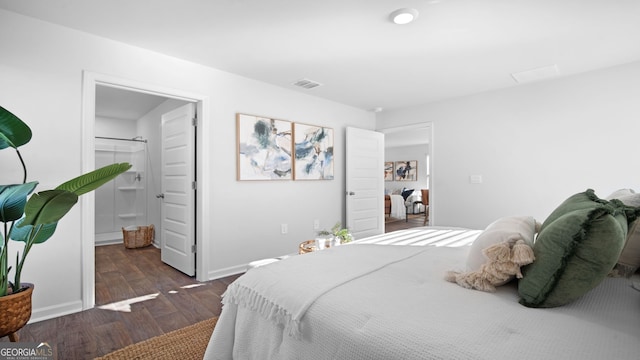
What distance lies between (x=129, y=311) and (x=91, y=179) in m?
1.27

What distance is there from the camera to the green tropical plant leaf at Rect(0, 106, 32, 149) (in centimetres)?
173

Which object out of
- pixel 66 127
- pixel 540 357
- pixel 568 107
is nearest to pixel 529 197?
pixel 568 107

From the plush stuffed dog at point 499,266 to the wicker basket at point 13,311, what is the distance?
2263mm

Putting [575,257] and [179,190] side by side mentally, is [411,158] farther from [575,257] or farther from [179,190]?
[575,257]

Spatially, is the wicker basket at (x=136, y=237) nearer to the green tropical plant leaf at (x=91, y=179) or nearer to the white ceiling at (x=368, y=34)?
the white ceiling at (x=368, y=34)

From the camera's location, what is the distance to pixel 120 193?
5570 millimetres

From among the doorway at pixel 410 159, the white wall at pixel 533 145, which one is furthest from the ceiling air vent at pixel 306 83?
the doorway at pixel 410 159

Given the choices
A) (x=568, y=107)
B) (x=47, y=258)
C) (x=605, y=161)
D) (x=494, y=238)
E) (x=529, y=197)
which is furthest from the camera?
(x=529, y=197)

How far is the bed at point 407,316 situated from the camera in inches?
31.8

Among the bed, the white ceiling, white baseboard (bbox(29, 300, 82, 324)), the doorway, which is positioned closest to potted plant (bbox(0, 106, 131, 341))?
white baseboard (bbox(29, 300, 82, 324))

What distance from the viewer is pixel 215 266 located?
10.9 feet

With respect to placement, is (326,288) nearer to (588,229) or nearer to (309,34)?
(588,229)

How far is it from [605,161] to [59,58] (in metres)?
5.23

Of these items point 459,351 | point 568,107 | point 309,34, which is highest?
point 309,34
